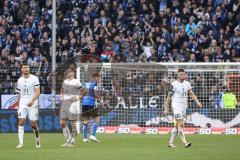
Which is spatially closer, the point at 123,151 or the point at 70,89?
the point at 123,151

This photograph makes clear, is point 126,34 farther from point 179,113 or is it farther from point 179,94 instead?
point 179,113

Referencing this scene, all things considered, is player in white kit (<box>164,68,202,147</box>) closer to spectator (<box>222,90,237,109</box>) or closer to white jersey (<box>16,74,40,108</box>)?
white jersey (<box>16,74,40,108</box>)

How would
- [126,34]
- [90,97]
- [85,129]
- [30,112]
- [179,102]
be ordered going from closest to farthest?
[30,112] < [179,102] < [85,129] < [90,97] < [126,34]

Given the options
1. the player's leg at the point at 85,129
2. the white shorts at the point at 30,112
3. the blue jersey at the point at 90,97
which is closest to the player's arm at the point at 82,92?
the blue jersey at the point at 90,97

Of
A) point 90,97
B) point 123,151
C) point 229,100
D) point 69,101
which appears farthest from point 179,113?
point 229,100

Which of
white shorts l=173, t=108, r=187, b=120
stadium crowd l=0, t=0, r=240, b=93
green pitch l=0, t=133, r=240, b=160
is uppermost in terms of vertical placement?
stadium crowd l=0, t=0, r=240, b=93

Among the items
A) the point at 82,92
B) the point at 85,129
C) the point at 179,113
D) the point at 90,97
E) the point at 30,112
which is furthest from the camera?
the point at 90,97

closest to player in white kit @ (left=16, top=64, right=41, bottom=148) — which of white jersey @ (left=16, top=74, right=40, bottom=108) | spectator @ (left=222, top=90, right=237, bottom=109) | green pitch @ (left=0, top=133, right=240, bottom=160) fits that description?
white jersey @ (left=16, top=74, right=40, bottom=108)

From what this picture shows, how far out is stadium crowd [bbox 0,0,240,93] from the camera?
34188 mm

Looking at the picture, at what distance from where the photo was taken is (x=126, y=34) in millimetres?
35812

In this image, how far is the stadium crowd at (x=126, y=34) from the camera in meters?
34.2

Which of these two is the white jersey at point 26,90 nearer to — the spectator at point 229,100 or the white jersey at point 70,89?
the white jersey at point 70,89

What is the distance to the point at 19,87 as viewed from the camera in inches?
866

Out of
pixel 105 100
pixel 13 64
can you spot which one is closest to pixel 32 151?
pixel 105 100
